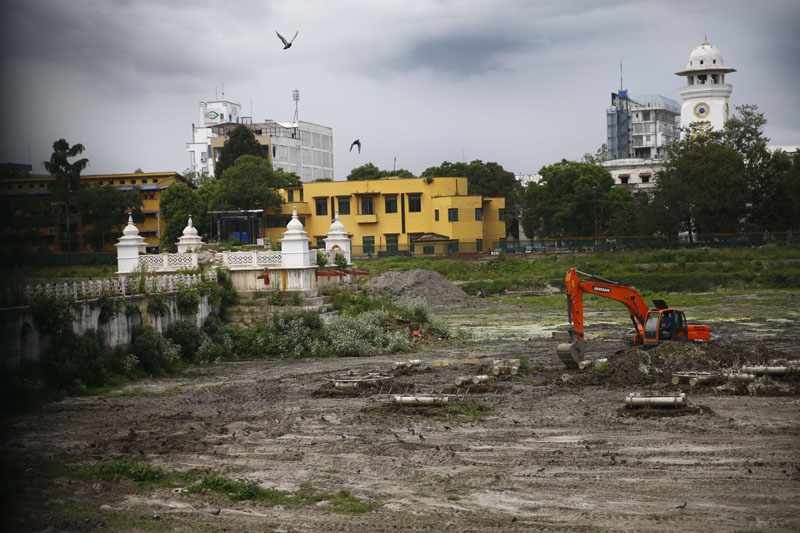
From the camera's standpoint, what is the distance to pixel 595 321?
143 feet

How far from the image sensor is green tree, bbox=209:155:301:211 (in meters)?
78.8

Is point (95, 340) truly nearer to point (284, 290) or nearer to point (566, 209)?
point (284, 290)

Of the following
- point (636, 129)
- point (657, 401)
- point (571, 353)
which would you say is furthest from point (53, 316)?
point (636, 129)

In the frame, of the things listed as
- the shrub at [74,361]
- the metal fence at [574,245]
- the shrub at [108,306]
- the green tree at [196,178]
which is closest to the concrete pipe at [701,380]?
the shrub at [74,361]

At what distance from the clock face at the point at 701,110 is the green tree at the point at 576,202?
854 inches

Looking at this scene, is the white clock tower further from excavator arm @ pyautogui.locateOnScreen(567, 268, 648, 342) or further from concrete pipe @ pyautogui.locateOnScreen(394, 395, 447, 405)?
concrete pipe @ pyautogui.locateOnScreen(394, 395, 447, 405)

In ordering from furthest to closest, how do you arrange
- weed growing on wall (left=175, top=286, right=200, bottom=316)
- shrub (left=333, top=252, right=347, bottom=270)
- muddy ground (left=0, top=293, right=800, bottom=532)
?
shrub (left=333, top=252, right=347, bottom=270)
weed growing on wall (left=175, top=286, right=200, bottom=316)
muddy ground (left=0, top=293, right=800, bottom=532)

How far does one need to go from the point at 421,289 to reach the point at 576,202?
99.0 ft

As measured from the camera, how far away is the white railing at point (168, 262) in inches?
1417

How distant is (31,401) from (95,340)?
12.9ft

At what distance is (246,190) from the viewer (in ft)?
258

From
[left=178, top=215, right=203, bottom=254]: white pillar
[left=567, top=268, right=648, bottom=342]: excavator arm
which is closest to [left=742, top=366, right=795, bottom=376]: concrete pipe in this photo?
[left=567, top=268, right=648, bottom=342]: excavator arm

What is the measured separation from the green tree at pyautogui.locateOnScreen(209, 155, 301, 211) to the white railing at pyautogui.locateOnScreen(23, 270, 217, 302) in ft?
148

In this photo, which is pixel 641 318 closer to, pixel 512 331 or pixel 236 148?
pixel 512 331
